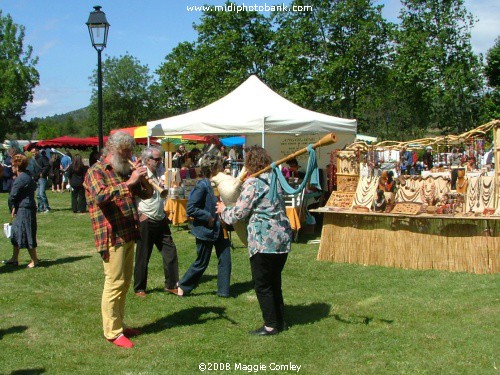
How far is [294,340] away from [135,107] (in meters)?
76.8

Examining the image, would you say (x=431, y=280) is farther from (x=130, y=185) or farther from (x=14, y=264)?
(x=14, y=264)

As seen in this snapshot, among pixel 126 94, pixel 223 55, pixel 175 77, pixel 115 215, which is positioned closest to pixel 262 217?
pixel 115 215

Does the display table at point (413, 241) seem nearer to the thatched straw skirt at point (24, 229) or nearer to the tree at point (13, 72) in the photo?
the thatched straw skirt at point (24, 229)

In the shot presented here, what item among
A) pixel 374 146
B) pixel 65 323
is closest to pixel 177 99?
pixel 374 146

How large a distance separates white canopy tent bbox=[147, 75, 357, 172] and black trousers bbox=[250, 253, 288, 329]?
580 centimetres

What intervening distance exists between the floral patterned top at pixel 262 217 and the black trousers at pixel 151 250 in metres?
1.72

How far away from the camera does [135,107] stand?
79.6m

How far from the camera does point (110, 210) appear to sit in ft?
16.1

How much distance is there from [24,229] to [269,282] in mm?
4522

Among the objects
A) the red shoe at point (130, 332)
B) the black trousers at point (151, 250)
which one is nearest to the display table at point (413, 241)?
the black trousers at point (151, 250)

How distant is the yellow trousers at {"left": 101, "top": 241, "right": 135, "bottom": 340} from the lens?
497cm

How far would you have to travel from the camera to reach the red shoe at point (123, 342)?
5105mm

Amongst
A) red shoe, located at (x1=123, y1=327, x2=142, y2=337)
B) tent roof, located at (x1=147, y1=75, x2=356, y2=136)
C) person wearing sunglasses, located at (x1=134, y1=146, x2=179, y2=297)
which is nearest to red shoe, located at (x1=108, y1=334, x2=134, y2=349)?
red shoe, located at (x1=123, y1=327, x2=142, y2=337)

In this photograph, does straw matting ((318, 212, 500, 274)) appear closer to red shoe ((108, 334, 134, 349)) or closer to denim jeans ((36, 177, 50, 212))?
red shoe ((108, 334, 134, 349))
